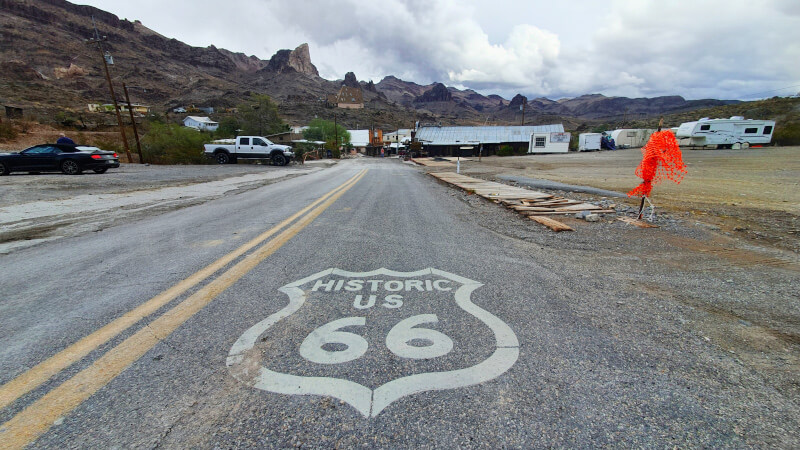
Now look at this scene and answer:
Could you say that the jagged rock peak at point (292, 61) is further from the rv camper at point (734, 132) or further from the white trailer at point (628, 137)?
the rv camper at point (734, 132)

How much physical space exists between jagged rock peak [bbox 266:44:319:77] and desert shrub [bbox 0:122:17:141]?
554 ft

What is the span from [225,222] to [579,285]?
5.55 metres

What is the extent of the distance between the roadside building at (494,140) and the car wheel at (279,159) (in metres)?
30.8

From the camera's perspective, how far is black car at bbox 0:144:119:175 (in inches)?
533

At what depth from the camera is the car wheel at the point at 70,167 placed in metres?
14.5

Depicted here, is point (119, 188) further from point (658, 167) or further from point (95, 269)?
point (658, 167)

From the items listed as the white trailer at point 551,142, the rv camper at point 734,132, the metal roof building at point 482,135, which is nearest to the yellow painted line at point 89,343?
the metal roof building at point 482,135

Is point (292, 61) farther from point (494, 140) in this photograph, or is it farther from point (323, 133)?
point (494, 140)

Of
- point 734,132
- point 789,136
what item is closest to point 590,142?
point 734,132

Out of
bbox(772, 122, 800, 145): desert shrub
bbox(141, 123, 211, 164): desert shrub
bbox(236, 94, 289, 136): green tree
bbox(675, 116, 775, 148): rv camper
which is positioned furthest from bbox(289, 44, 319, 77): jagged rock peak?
bbox(772, 122, 800, 145): desert shrub

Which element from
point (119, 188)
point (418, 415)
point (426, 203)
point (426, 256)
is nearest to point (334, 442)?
point (418, 415)

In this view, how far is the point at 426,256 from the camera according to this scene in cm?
386

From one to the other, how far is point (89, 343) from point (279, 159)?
24525mm

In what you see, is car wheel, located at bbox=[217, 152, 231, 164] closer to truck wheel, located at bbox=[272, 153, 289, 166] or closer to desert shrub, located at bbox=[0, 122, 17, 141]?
truck wheel, located at bbox=[272, 153, 289, 166]
